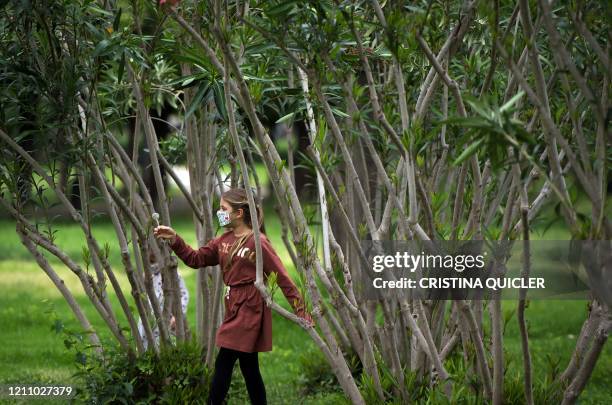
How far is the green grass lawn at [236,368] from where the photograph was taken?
8.27 metres

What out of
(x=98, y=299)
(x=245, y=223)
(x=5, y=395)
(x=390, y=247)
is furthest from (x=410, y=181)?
(x=5, y=395)

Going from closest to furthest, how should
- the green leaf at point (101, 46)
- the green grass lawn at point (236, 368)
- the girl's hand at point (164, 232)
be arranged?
1. the green leaf at point (101, 46)
2. the girl's hand at point (164, 232)
3. the green grass lawn at point (236, 368)

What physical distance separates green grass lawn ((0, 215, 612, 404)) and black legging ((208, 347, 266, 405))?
0.53 meters

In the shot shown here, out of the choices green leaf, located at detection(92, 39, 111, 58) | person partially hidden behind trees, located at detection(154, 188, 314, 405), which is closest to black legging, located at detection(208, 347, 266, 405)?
person partially hidden behind trees, located at detection(154, 188, 314, 405)

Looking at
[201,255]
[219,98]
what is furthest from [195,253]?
[219,98]

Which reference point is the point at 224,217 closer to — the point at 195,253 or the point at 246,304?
the point at 195,253

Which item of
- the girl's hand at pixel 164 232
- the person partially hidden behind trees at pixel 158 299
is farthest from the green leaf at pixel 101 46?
the person partially hidden behind trees at pixel 158 299

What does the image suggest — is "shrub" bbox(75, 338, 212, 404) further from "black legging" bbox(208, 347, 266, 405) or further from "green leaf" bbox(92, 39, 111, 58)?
"green leaf" bbox(92, 39, 111, 58)

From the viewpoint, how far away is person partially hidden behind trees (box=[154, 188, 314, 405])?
19.1 feet

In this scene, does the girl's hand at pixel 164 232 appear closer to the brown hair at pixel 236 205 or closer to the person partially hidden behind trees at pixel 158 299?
the brown hair at pixel 236 205

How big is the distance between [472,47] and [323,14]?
5.76 feet

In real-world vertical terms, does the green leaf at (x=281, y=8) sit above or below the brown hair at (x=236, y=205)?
above

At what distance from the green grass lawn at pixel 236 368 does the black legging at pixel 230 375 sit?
0.53 m

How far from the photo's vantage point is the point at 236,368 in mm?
7258
